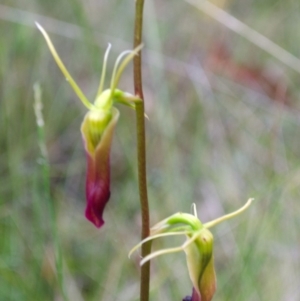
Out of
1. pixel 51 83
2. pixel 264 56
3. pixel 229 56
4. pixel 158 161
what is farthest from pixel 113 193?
pixel 264 56

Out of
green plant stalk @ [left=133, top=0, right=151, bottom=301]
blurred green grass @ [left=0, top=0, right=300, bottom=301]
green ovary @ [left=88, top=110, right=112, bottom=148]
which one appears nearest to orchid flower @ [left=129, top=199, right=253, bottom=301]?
green plant stalk @ [left=133, top=0, right=151, bottom=301]

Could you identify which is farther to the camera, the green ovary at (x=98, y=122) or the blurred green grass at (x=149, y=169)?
the blurred green grass at (x=149, y=169)

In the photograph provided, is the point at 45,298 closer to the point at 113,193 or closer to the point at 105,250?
the point at 105,250

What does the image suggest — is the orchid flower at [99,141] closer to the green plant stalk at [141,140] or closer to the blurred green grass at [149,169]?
the green plant stalk at [141,140]

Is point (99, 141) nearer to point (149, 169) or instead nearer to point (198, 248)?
point (198, 248)

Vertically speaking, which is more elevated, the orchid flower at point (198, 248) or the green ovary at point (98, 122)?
the green ovary at point (98, 122)

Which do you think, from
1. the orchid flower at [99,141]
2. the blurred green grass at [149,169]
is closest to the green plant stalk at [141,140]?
the orchid flower at [99,141]

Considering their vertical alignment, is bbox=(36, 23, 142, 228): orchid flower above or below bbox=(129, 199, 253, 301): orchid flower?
above

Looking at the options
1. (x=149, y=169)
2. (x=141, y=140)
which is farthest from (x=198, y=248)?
(x=149, y=169)

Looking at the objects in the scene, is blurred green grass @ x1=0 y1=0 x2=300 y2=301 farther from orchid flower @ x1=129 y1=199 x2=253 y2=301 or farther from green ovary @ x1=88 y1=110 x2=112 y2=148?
green ovary @ x1=88 y1=110 x2=112 y2=148
